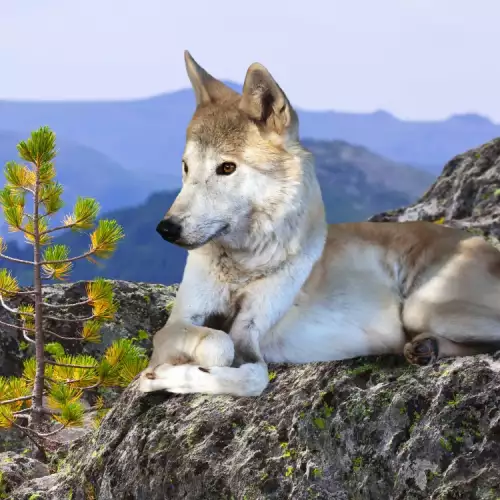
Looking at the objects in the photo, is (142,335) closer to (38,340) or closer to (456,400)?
(38,340)

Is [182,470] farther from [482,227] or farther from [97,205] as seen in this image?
[482,227]

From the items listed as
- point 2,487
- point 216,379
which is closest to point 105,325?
point 2,487

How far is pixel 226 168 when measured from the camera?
2.96 m

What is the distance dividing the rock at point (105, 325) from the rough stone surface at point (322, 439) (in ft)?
6.05

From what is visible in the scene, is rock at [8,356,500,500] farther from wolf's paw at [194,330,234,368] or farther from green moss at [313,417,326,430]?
wolf's paw at [194,330,234,368]

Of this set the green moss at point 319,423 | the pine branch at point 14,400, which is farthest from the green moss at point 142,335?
the green moss at point 319,423

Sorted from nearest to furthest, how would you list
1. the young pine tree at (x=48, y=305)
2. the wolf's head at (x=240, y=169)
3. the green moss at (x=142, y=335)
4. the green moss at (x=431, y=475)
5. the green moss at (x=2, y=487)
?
the green moss at (x=431, y=475) < the wolf's head at (x=240, y=169) < the green moss at (x=2, y=487) < the young pine tree at (x=48, y=305) < the green moss at (x=142, y=335)

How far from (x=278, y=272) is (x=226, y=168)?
490mm

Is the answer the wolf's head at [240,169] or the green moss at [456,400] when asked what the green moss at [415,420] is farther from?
the wolf's head at [240,169]

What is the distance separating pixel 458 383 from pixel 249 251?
891mm

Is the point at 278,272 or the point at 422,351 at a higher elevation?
the point at 278,272

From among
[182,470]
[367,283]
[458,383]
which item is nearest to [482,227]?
[367,283]

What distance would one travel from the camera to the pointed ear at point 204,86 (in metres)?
3.20

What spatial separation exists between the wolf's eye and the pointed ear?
0.34 meters
